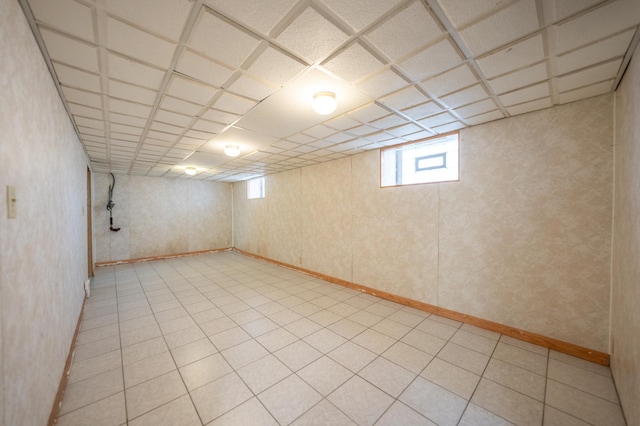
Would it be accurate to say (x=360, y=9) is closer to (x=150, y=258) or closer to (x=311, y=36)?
(x=311, y=36)

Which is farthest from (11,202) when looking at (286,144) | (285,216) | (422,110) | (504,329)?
(285,216)

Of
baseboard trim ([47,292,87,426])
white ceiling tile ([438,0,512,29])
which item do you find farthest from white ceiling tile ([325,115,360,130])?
baseboard trim ([47,292,87,426])

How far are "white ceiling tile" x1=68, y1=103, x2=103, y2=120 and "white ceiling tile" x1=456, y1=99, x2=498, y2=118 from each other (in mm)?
4390

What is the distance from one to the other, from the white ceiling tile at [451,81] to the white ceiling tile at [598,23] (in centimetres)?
54

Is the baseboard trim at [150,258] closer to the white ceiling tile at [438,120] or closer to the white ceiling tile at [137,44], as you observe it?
the white ceiling tile at [137,44]

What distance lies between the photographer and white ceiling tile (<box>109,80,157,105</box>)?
84.1 inches

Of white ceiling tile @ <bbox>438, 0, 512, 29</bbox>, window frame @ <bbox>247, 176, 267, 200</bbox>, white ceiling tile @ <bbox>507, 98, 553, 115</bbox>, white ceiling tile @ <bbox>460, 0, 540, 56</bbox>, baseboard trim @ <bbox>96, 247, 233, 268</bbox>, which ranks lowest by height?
baseboard trim @ <bbox>96, 247, 233, 268</bbox>

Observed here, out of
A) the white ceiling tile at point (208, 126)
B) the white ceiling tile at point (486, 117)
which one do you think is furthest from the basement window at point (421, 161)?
the white ceiling tile at point (208, 126)

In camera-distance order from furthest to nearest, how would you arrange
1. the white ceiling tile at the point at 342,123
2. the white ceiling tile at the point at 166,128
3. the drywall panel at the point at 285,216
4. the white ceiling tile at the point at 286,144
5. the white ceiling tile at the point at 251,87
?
the drywall panel at the point at 285,216 → the white ceiling tile at the point at 286,144 → the white ceiling tile at the point at 166,128 → the white ceiling tile at the point at 342,123 → the white ceiling tile at the point at 251,87

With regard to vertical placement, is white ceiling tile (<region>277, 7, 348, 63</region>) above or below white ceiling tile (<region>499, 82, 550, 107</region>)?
below

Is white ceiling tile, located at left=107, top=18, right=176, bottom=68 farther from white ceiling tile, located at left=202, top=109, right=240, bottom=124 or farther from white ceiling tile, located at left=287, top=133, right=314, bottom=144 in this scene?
white ceiling tile, located at left=287, top=133, right=314, bottom=144

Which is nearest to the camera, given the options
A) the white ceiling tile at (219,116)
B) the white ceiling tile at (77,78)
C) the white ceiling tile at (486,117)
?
the white ceiling tile at (77,78)

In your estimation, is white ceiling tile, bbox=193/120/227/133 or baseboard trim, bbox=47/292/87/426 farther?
white ceiling tile, bbox=193/120/227/133

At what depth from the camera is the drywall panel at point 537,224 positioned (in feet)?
7.97
